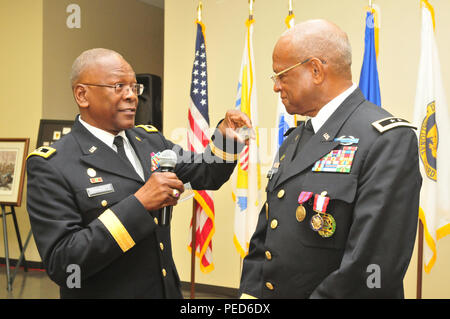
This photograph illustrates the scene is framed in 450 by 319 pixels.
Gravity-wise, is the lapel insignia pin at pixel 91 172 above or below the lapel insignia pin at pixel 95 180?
above

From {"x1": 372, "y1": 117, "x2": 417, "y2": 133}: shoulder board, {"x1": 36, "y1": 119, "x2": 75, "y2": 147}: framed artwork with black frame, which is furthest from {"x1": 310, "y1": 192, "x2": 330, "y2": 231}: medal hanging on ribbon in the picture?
{"x1": 36, "y1": 119, "x2": 75, "y2": 147}: framed artwork with black frame

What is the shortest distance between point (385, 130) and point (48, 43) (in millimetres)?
5044

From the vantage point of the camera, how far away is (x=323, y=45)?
4.70 feet

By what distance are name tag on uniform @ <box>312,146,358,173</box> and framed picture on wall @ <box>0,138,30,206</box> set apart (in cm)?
417

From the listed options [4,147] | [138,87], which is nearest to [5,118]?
[4,147]

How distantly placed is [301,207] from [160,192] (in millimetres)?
493

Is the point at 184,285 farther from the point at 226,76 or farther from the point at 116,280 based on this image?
the point at 116,280

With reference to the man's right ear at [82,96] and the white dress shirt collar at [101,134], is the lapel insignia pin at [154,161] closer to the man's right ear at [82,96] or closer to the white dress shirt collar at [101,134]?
the white dress shirt collar at [101,134]

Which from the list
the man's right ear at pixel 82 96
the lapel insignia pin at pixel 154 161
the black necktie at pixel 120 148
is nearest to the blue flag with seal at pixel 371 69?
the lapel insignia pin at pixel 154 161

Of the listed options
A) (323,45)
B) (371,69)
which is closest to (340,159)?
(323,45)

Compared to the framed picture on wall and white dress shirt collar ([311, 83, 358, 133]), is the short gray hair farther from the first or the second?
the framed picture on wall

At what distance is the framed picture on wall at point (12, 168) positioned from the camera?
15.7 feet

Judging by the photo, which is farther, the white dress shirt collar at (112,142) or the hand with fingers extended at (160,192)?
the white dress shirt collar at (112,142)

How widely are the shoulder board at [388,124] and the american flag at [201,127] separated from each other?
8.06ft
